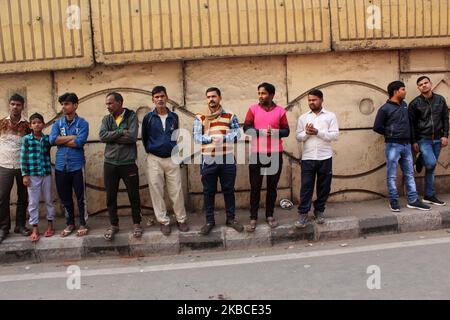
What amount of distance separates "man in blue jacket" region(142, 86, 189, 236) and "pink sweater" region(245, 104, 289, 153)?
872mm

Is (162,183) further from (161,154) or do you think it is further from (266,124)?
(266,124)

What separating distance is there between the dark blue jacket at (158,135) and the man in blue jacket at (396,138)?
245 cm

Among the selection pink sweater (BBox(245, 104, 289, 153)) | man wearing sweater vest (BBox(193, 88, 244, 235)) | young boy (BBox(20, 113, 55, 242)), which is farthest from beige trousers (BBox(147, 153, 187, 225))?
young boy (BBox(20, 113, 55, 242))

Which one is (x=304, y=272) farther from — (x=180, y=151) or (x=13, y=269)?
(x=13, y=269)

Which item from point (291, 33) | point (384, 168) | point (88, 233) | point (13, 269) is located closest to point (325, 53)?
point (291, 33)

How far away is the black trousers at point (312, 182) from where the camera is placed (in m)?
4.98

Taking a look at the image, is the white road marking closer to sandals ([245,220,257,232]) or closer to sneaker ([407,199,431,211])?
sandals ([245,220,257,232])

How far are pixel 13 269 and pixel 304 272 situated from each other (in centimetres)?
290

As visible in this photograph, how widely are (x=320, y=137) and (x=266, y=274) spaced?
170 centimetres

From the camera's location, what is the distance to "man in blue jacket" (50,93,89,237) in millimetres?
4891

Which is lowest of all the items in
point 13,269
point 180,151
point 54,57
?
Answer: point 13,269
